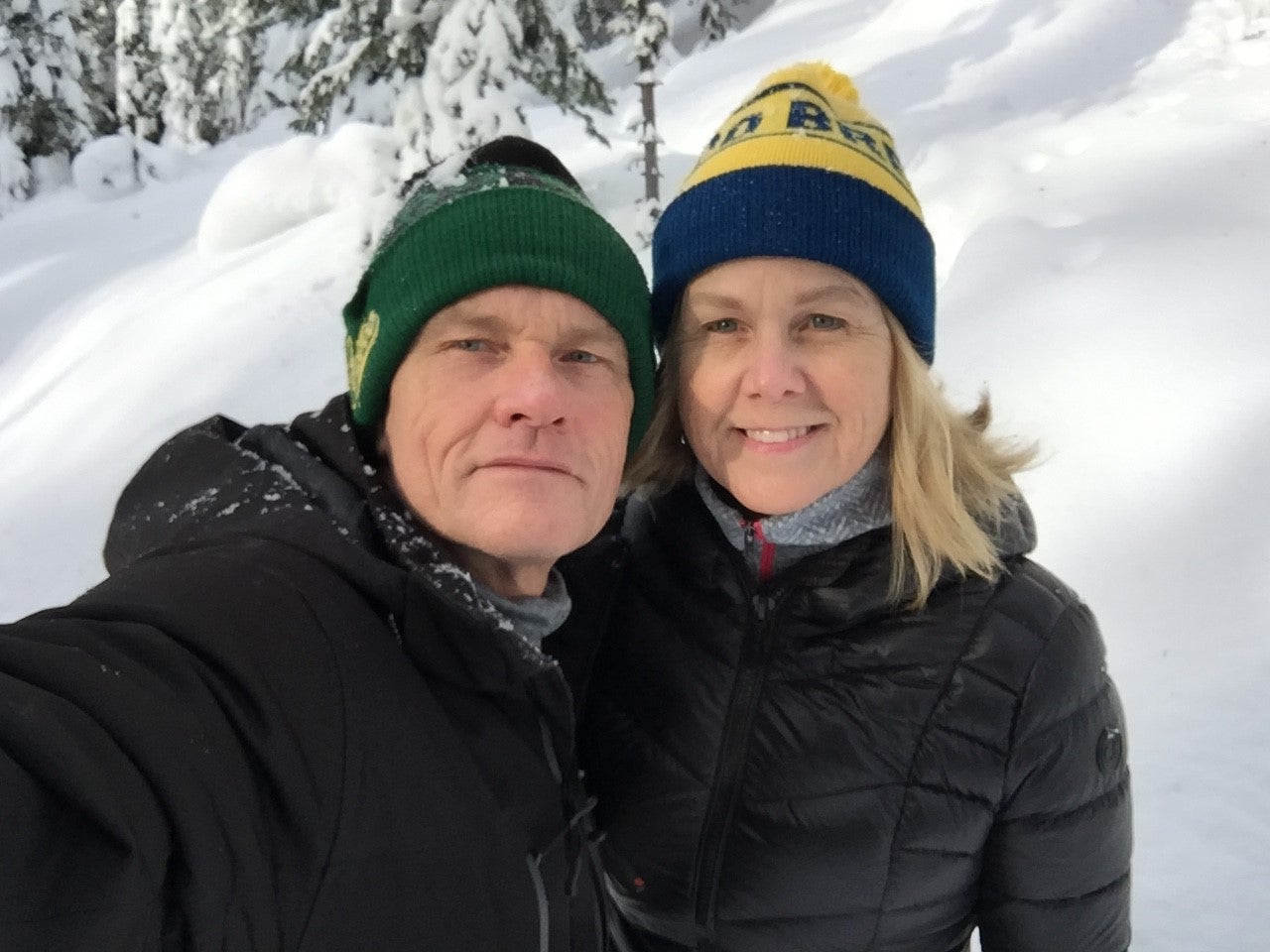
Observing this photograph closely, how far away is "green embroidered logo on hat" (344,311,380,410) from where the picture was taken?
65.3 inches

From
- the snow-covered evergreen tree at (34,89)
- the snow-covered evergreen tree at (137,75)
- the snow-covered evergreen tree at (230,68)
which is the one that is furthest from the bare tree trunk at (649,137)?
the snow-covered evergreen tree at (137,75)

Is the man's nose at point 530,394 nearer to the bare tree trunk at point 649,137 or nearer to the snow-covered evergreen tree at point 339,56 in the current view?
the snow-covered evergreen tree at point 339,56

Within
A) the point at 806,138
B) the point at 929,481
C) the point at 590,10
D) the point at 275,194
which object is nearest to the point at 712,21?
the point at 590,10

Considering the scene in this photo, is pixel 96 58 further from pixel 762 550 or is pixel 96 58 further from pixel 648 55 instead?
pixel 762 550

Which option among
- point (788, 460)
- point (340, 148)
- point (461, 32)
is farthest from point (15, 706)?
point (340, 148)

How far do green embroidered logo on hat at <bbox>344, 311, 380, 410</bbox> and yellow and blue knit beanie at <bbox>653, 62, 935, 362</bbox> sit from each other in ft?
2.11

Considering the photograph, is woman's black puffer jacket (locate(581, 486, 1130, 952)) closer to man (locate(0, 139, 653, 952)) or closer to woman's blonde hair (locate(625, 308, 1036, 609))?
woman's blonde hair (locate(625, 308, 1036, 609))

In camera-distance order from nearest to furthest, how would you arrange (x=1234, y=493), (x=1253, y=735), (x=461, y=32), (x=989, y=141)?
(x=1253, y=735) < (x=1234, y=493) < (x=461, y=32) < (x=989, y=141)

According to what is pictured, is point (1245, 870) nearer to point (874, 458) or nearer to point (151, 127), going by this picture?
point (874, 458)

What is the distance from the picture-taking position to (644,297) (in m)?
1.87

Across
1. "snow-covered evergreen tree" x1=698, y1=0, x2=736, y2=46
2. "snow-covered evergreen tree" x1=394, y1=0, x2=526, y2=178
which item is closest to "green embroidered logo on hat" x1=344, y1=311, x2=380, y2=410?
"snow-covered evergreen tree" x1=394, y1=0, x2=526, y2=178

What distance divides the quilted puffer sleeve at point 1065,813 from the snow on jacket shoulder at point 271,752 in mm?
868

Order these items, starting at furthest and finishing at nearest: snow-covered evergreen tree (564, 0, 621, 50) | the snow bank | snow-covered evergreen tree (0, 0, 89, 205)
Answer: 1. snow-covered evergreen tree (0, 0, 89, 205)
2. the snow bank
3. snow-covered evergreen tree (564, 0, 621, 50)

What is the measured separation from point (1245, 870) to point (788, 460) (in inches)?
115
